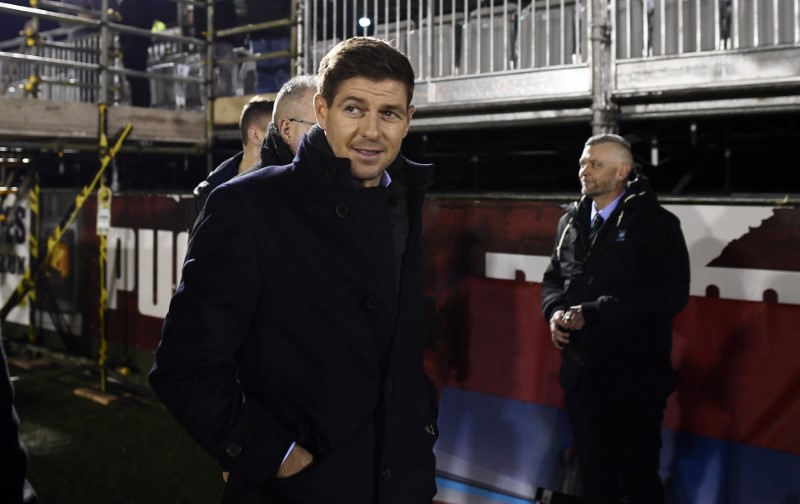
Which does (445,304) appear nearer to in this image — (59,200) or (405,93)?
(405,93)

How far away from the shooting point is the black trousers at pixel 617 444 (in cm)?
393

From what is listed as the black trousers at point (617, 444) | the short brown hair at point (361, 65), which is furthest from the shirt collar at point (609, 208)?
the short brown hair at point (361, 65)

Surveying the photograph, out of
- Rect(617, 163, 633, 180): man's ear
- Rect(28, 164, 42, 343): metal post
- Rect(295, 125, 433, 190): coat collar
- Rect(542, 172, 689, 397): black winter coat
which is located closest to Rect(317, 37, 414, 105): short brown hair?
Rect(295, 125, 433, 190): coat collar

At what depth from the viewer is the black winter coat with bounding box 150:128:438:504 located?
1859 millimetres

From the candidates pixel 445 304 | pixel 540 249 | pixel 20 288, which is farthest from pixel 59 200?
pixel 540 249

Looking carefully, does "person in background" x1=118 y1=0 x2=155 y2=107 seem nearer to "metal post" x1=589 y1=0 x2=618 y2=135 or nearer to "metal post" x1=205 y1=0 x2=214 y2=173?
"metal post" x1=205 y1=0 x2=214 y2=173

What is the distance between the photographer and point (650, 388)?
152 inches

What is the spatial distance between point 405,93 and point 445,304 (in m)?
3.18

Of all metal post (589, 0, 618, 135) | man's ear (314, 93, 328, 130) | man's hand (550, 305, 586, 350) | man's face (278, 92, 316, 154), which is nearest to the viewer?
man's ear (314, 93, 328, 130)

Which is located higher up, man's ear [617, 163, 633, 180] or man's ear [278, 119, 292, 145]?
man's ear [278, 119, 292, 145]

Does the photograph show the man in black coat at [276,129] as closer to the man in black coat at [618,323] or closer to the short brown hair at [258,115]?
the short brown hair at [258,115]

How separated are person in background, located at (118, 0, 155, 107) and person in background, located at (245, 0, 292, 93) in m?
1.23

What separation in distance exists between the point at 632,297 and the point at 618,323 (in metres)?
0.15

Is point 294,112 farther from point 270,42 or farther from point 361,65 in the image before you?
point 270,42
